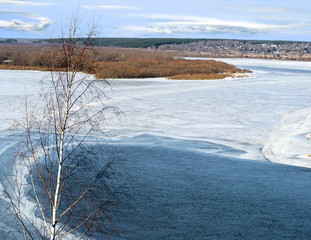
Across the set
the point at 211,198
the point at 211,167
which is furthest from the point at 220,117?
the point at 211,198

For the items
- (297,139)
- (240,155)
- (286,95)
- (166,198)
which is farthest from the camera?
(286,95)

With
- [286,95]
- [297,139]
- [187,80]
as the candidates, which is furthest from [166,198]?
[187,80]

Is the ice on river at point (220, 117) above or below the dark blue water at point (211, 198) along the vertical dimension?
above

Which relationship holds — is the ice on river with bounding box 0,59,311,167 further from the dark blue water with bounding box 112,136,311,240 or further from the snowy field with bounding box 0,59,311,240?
the dark blue water with bounding box 112,136,311,240

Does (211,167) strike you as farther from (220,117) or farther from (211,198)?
(220,117)

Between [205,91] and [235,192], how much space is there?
1816 centimetres

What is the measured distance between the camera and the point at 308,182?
32.3ft

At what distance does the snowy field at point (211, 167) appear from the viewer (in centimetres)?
741

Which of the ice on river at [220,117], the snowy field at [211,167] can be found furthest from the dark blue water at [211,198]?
the ice on river at [220,117]

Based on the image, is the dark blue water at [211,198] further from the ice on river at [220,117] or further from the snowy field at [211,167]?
the ice on river at [220,117]

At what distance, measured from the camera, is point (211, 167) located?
425 inches

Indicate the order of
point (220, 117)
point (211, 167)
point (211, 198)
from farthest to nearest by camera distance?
point (220, 117) → point (211, 167) → point (211, 198)

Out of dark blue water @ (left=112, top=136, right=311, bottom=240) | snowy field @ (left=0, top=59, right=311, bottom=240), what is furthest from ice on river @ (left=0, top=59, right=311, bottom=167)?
dark blue water @ (left=112, top=136, right=311, bottom=240)

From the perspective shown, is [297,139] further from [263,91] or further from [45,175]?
[263,91]
